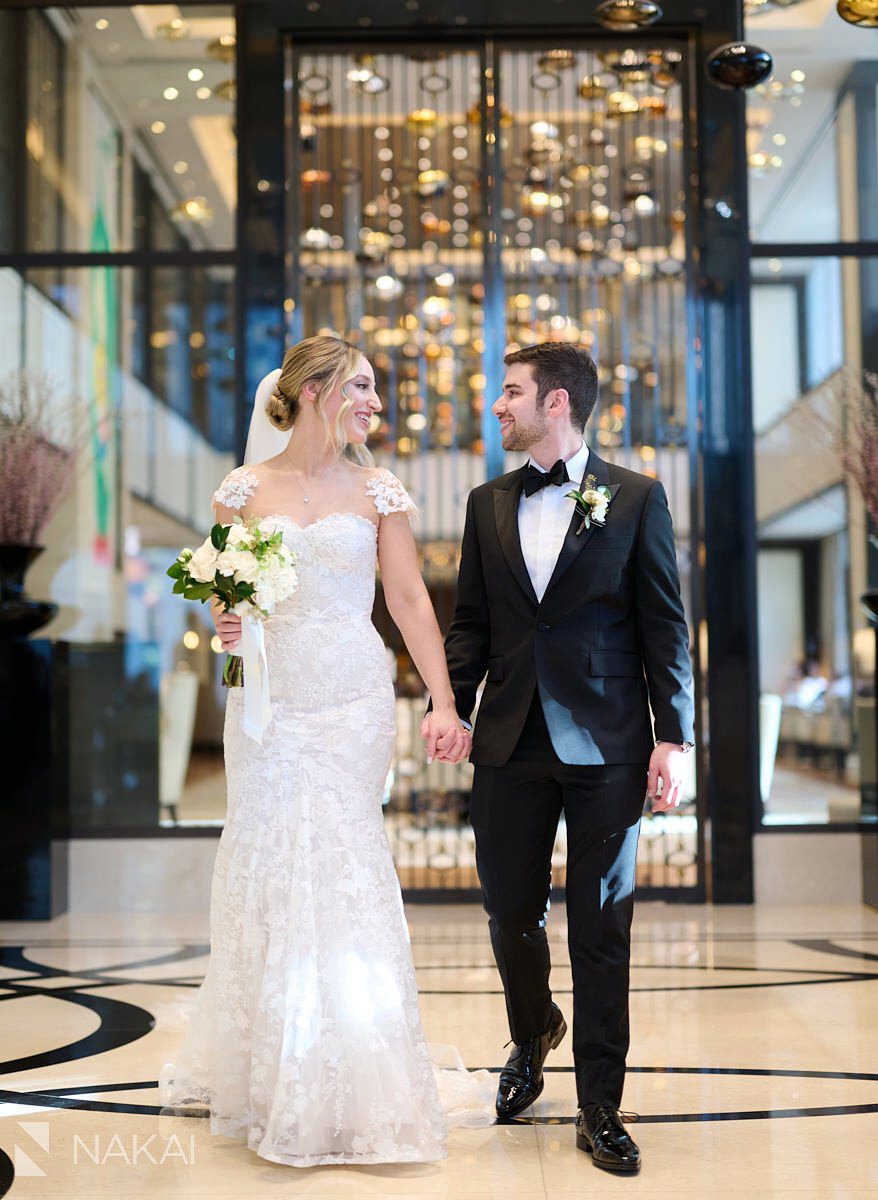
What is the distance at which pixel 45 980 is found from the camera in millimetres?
5125

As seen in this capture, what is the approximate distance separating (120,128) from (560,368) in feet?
15.7

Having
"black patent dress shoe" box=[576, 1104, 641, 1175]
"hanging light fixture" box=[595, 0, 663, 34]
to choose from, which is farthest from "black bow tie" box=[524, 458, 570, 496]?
"hanging light fixture" box=[595, 0, 663, 34]

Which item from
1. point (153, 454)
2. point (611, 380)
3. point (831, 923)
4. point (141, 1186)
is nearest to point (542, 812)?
point (141, 1186)

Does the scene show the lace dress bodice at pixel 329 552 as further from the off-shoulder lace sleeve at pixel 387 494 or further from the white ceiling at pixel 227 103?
the white ceiling at pixel 227 103

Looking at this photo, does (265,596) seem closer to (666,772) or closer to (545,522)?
(545,522)

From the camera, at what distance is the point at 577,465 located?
10.9ft

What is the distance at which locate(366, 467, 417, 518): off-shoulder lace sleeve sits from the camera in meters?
3.35

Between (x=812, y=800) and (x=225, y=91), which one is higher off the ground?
(x=225, y=91)

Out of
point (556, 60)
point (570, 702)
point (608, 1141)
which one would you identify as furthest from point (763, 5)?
point (608, 1141)

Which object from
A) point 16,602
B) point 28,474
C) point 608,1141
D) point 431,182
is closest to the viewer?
point 608,1141

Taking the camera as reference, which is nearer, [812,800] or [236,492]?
[236,492]

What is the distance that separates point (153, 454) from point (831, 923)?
4.16m

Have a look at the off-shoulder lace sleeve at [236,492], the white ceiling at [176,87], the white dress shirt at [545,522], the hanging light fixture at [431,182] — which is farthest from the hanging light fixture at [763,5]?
the off-shoulder lace sleeve at [236,492]

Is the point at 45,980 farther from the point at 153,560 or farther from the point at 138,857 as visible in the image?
the point at 153,560
